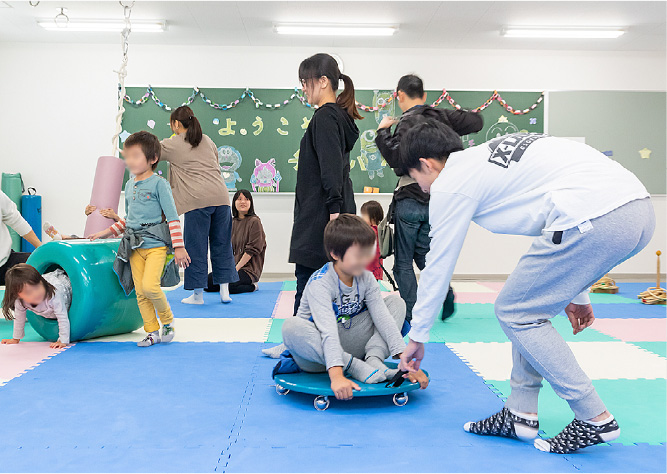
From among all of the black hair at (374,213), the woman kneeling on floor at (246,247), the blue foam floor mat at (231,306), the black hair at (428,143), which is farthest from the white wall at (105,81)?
the black hair at (428,143)

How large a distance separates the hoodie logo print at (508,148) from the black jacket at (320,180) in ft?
3.26

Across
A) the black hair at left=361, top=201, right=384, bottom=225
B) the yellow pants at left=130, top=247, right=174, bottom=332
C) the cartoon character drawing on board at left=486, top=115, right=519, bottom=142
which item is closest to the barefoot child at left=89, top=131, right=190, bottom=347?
the yellow pants at left=130, top=247, right=174, bottom=332

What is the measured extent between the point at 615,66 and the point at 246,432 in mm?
6673

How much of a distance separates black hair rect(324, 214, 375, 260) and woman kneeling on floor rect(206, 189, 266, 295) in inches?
128

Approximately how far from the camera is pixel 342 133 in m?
2.84

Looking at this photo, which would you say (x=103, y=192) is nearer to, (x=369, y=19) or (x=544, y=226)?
(x=544, y=226)

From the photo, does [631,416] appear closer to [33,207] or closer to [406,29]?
[406,29]

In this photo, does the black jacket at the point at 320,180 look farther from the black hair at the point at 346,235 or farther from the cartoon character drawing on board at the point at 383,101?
the cartoon character drawing on board at the point at 383,101

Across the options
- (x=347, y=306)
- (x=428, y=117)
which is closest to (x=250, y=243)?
(x=428, y=117)

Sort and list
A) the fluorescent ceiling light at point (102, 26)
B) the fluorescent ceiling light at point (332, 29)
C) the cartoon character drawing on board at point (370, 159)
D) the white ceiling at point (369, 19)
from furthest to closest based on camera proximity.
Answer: the cartoon character drawing on board at point (370, 159)
the fluorescent ceiling light at point (332, 29)
the fluorescent ceiling light at point (102, 26)
the white ceiling at point (369, 19)

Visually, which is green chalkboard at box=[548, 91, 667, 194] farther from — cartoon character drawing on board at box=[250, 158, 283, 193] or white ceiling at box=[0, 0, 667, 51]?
cartoon character drawing on board at box=[250, 158, 283, 193]

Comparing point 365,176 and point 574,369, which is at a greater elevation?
point 365,176

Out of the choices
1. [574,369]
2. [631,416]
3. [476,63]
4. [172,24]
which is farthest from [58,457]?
[476,63]

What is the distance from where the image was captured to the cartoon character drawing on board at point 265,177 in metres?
6.86
